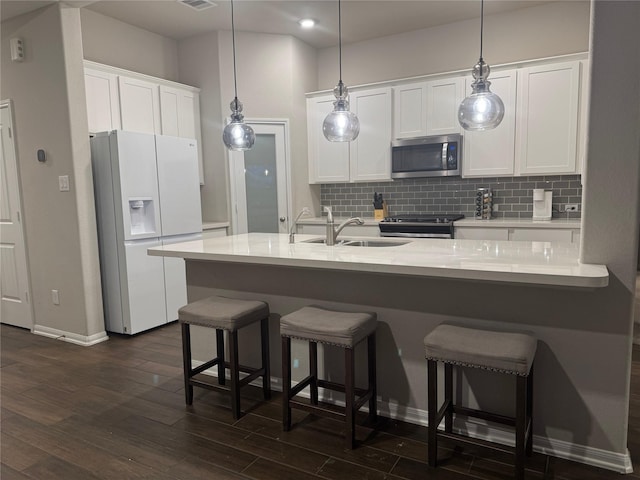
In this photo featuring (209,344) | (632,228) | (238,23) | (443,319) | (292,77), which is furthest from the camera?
(292,77)

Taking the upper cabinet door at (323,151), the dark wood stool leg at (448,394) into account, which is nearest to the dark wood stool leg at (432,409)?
the dark wood stool leg at (448,394)

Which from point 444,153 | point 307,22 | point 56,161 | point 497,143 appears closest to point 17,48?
point 56,161

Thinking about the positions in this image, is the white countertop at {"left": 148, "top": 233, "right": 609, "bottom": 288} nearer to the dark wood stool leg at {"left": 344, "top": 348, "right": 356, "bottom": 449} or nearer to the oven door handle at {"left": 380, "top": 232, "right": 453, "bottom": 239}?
the dark wood stool leg at {"left": 344, "top": 348, "right": 356, "bottom": 449}

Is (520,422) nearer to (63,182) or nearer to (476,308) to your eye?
(476,308)

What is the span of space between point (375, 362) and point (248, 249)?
102 cm

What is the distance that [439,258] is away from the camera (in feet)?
7.36

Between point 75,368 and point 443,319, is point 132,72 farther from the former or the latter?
point 443,319

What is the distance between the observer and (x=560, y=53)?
4379 millimetres

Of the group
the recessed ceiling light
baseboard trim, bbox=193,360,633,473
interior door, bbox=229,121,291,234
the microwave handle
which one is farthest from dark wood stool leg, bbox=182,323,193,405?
the recessed ceiling light

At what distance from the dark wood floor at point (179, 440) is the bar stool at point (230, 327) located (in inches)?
6.0

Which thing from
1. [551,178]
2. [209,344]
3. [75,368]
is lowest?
[75,368]

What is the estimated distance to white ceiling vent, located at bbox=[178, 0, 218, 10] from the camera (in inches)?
160

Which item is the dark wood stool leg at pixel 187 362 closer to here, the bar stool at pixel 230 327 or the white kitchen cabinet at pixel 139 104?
the bar stool at pixel 230 327

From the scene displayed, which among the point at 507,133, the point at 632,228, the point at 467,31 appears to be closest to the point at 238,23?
the point at 467,31
